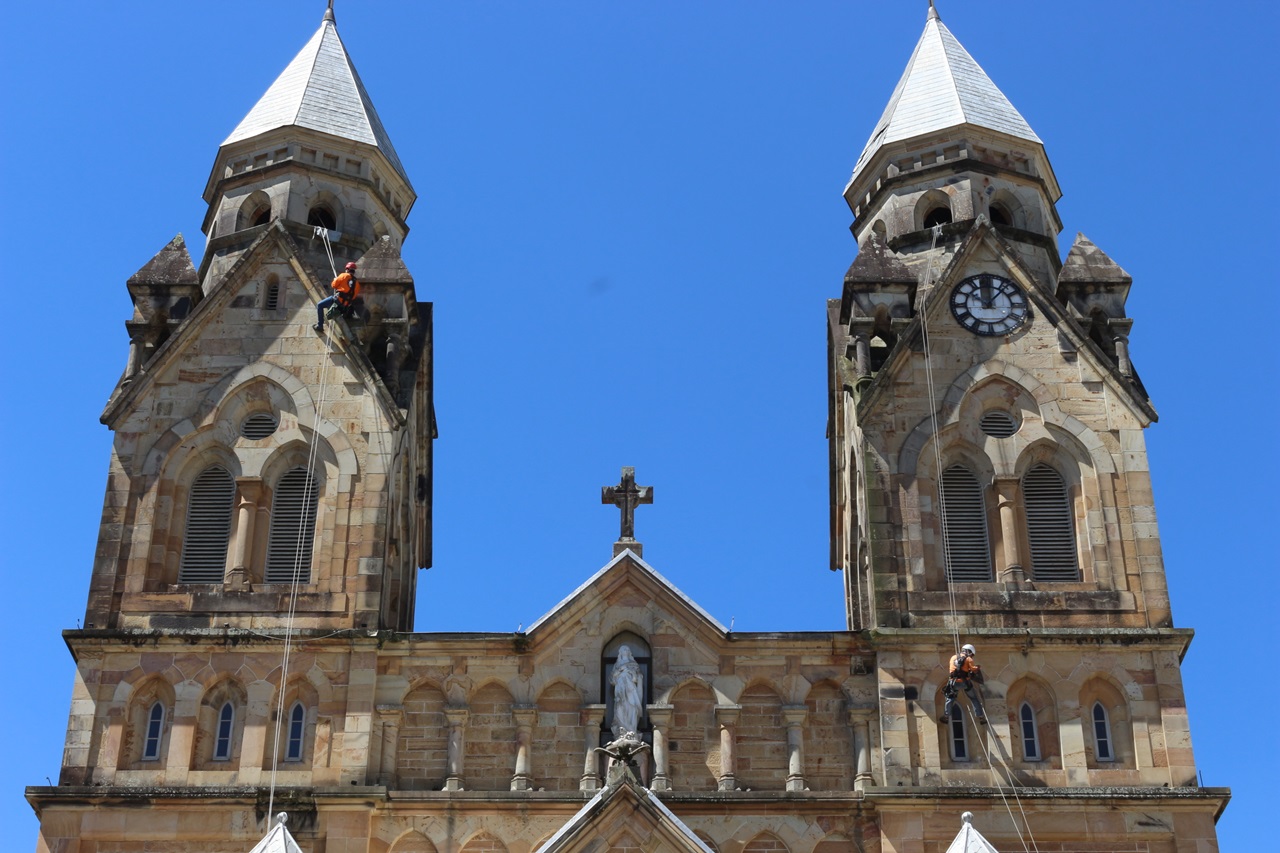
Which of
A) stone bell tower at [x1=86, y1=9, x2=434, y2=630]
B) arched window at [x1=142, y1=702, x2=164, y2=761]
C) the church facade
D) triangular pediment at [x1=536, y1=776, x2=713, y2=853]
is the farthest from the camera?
stone bell tower at [x1=86, y1=9, x2=434, y2=630]

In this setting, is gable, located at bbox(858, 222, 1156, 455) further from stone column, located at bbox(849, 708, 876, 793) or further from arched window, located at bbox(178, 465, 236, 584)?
arched window, located at bbox(178, 465, 236, 584)

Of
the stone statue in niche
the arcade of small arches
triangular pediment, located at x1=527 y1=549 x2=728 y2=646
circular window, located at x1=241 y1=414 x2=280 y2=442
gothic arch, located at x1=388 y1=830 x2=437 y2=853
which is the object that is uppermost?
circular window, located at x1=241 y1=414 x2=280 y2=442

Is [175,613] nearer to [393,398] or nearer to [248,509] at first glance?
[248,509]

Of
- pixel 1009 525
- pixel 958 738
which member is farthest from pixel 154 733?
pixel 1009 525

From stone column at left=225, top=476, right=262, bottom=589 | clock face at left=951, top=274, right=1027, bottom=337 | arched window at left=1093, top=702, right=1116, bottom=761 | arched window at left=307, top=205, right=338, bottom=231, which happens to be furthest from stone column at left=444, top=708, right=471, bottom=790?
clock face at left=951, top=274, right=1027, bottom=337

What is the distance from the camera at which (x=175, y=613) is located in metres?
30.2

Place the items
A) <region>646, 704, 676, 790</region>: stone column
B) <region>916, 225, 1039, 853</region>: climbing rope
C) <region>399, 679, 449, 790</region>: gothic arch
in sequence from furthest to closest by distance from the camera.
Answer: <region>399, 679, 449, 790</region>: gothic arch
<region>646, 704, 676, 790</region>: stone column
<region>916, 225, 1039, 853</region>: climbing rope

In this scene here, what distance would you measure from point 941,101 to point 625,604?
11.7m

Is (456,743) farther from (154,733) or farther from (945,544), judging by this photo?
(945,544)

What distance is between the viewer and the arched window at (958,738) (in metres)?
29.0

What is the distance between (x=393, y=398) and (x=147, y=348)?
13.4 feet

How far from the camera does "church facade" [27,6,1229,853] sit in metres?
28.3

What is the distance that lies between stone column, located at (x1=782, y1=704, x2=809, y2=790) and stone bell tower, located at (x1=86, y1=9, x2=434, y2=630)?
611 cm

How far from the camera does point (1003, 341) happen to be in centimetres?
3266
